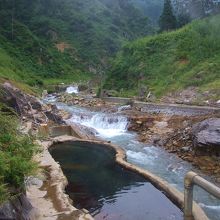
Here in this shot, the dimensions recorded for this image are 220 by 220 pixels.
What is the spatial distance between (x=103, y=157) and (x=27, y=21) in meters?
74.4

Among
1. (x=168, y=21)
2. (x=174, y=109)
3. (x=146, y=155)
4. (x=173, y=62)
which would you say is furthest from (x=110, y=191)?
(x=168, y=21)

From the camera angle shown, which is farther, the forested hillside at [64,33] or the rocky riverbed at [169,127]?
the forested hillside at [64,33]

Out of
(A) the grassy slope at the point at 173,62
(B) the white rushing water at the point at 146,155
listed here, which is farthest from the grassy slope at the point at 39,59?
(B) the white rushing water at the point at 146,155

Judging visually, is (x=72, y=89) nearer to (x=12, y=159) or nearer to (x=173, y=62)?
(x=173, y=62)

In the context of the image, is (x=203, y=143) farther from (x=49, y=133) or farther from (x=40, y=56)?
(x=40, y=56)

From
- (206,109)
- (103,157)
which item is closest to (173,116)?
(206,109)

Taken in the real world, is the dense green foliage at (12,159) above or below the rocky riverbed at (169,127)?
above

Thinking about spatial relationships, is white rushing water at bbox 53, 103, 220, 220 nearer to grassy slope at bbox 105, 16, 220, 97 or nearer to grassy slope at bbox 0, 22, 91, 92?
grassy slope at bbox 105, 16, 220, 97

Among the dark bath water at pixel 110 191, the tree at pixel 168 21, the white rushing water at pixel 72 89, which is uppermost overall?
the tree at pixel 168 21

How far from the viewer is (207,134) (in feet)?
64.9

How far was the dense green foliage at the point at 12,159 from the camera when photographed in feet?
28.2

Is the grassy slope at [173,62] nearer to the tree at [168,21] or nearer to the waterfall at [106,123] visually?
the tree at [168,21]

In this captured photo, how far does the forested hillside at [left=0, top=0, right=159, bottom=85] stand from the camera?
76.5 m

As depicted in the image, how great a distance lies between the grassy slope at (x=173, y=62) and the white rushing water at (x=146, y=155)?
9.23 metres
